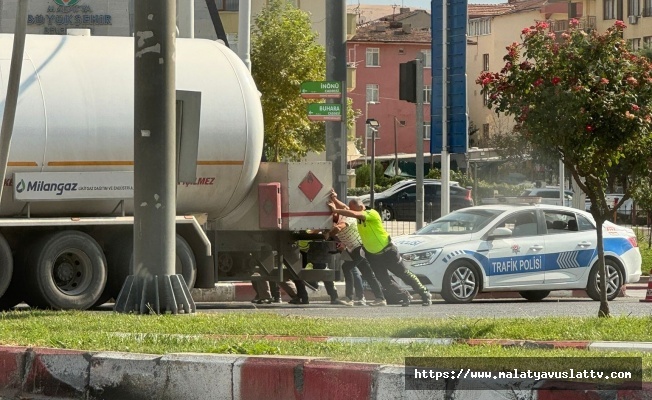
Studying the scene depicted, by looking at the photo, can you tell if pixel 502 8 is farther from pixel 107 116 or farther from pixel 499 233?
pixel 107 116

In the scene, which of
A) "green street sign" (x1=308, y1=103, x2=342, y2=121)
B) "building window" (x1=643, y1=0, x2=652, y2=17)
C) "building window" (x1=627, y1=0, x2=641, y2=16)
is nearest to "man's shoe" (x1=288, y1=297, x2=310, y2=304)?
"green street sign" (x1=308, y1=103, x2=342, y2=121)

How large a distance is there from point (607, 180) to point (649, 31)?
205ft

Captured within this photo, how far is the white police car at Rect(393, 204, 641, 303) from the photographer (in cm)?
1942

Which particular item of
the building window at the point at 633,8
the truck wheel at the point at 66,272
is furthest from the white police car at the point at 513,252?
the building window at the point at 633,8

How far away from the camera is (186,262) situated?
1688 centimetres

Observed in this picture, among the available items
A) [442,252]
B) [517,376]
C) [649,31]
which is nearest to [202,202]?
[442,252]

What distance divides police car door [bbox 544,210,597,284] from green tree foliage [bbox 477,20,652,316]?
7.48 meters

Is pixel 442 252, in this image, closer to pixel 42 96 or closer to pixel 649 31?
pixel 42 96

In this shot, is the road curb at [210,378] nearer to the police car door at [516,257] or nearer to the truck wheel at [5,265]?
the truck wheel at [5,265]

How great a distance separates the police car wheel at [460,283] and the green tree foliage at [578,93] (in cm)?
697

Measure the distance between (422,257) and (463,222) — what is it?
1.13m

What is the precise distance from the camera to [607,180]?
530 inches

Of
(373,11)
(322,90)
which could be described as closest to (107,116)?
(322,90)

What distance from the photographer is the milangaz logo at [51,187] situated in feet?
52.5
